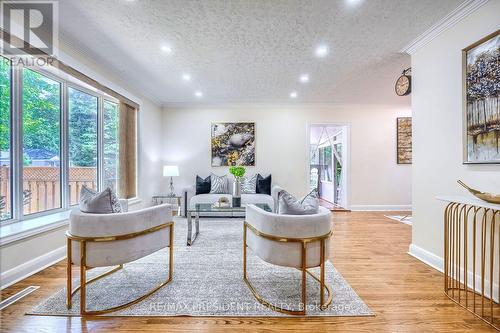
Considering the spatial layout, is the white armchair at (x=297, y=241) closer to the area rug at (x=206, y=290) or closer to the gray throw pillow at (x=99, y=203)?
the area rug at (x=206, y=290)

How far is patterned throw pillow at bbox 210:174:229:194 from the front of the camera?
5.33m

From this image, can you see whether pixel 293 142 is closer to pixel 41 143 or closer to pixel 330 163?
→ pixel 330 163

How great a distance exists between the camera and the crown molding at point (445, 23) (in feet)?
7.09

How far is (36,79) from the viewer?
2793 millimetres

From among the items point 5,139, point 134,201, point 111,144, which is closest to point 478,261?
point 5,139

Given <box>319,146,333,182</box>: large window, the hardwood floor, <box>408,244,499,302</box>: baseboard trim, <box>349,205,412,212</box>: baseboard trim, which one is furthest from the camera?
<box>319,146,333,182</box>: large window

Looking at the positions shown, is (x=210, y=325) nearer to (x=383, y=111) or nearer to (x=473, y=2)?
(x=473, y=2)

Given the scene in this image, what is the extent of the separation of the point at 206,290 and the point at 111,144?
3.41m

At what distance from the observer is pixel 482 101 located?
2.08 m

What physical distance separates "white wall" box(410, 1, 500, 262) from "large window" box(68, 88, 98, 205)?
15.7 ft

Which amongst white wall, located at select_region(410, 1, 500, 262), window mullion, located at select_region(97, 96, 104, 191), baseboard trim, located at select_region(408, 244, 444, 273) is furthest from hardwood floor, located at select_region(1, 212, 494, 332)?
window mullion, located at select_region(97, 96, 104, 191)

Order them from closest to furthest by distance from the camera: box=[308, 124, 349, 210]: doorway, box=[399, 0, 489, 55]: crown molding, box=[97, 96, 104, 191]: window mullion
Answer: box=[399, 0, 489, 55]: crown molding
box=[97, 96, 104, 191]: window mullion
box=[308, 124, 349, 210]: doorway

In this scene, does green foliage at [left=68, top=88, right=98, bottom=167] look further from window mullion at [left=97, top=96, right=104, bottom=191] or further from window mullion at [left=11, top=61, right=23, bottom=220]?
window mullion at [left=11, top=61, right=23, bottom=220]
